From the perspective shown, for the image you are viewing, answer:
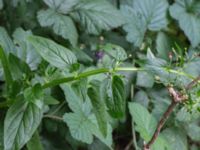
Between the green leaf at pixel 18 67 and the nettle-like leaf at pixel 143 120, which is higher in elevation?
the green leaf at pixel 18 67

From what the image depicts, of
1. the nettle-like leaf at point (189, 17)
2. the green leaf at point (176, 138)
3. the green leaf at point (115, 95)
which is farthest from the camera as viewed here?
the nettle-like leaf at point (189, 17)

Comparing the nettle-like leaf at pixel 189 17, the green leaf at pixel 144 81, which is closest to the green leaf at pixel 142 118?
the green leaf at pixel 144 81

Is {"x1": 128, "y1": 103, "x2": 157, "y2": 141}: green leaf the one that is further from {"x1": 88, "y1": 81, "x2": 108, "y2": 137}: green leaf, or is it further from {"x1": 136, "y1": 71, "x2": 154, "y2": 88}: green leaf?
{"x1": 88, "y1": 81, "x2": 108, "y2": 137}: green leaf

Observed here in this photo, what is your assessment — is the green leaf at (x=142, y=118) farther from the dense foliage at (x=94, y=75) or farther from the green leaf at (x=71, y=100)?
the green leaf at (x=71, y=100)

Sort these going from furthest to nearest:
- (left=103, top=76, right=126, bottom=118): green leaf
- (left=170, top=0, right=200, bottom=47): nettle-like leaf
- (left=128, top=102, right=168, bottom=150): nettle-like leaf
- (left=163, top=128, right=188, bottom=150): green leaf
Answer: (left=170, top=0, right=200, bottom=47): nettle-like leaf
(left=163, top=128, right=188, bottom=150): green leaf
(left=128, top=102, right=168, bottom=150): nettle-like leaf
(left=103, top=76, right=126, bottom=118): green leaf

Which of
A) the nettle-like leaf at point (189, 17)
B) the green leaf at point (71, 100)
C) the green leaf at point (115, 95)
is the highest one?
the green leaf at point (115, 95)

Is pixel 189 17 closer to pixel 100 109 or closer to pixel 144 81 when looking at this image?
pixel 144 81

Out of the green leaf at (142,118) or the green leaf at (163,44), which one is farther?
the green leaf at (163,44)

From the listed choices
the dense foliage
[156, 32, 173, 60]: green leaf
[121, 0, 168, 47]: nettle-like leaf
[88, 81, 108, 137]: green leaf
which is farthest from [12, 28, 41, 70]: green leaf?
[156, 32, 173, 60]: green leaf
